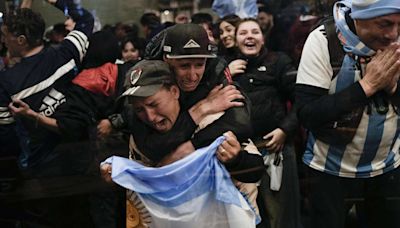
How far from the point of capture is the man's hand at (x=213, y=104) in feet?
8.79

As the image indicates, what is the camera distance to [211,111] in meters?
2.68

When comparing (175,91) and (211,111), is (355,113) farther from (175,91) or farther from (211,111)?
(175,91)

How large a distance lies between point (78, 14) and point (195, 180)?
3.06 ft

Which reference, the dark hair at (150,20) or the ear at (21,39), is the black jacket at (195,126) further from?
the ear at (21,39)

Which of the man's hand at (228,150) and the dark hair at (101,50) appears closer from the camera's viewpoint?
the man's hand at (228,150)

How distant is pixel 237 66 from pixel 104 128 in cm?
64

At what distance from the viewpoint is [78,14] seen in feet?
9.71

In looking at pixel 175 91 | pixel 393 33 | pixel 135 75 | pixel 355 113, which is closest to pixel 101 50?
pixel 135 75

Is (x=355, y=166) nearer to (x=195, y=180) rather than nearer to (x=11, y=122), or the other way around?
(x=195, y=180)

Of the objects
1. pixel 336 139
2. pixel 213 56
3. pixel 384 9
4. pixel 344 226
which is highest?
pixel 384 9

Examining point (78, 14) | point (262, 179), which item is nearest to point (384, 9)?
point (262, 179)

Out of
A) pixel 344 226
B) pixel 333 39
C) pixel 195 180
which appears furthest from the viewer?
pixel 344 226

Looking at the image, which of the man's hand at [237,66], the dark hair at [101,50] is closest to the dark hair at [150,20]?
the dark hair at [101,50]

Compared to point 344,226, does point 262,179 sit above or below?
above
